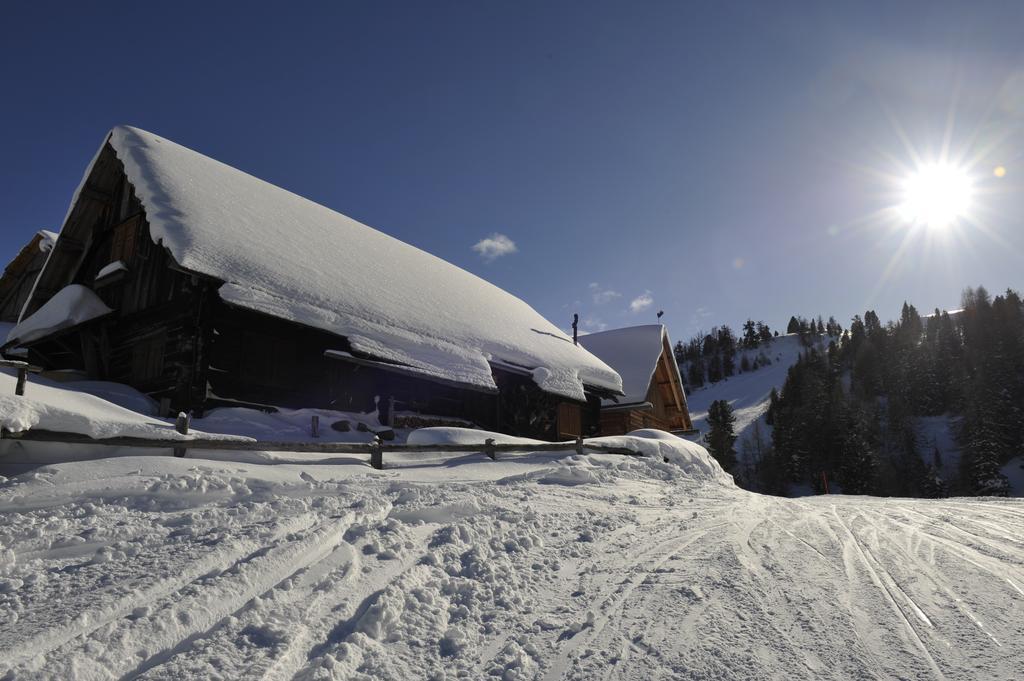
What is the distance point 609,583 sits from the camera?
4.38m

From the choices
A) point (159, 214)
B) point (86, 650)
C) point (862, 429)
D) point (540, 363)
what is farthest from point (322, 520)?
point (862, 429)

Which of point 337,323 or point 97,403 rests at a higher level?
point 337,323

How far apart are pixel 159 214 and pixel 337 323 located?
3.63 meters

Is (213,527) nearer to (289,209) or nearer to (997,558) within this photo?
(997,558)

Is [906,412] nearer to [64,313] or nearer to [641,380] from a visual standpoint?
[641,380]

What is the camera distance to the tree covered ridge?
45.8 m

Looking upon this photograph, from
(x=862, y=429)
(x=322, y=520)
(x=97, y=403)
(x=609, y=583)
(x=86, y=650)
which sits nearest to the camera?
(x=86, y=650)

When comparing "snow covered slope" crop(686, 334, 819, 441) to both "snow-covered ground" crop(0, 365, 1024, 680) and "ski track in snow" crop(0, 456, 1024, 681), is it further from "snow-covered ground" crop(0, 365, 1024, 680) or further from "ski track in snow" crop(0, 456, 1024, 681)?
"ski track in snow" crop(0, 456, 1024, 681)

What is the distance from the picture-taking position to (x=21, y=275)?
821 inches

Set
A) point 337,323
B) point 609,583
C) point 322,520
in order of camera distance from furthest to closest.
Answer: point 337,323 → point 322,520 → point 609,583

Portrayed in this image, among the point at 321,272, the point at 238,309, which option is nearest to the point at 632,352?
the point at 321,272

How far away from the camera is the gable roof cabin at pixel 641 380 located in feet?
78.9

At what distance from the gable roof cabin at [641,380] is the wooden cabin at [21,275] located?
2125 cm

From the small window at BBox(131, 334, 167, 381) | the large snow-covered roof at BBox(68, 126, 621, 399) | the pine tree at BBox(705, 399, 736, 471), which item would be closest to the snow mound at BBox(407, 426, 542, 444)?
the large snow-covered roof at BBox(68, 126, 621, 399)
